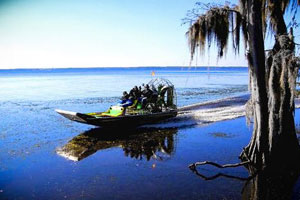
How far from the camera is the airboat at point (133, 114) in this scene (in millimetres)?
13984

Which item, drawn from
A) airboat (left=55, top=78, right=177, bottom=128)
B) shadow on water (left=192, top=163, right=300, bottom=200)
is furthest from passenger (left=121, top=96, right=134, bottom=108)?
shadow on water (left=192, top=163, right=300, bottom=200)

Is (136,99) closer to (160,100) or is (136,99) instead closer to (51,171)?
(160,100)

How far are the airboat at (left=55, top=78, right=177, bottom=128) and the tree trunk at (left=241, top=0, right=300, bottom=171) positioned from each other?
24.8ft

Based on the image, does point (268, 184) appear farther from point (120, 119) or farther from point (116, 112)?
point (116, 112)

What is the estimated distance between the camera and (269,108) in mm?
8625

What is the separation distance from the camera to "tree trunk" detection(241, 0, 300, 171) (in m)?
8.36

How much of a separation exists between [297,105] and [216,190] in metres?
16.4

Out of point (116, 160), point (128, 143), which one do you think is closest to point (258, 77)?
point (116, 160)

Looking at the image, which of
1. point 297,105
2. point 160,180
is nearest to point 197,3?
point 160,180

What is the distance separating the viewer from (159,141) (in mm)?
12969

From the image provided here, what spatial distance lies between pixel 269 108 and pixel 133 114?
27.5ft

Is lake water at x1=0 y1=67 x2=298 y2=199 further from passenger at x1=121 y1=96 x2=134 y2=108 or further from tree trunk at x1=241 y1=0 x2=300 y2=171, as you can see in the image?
passenger at x1=121 y1=96 x2=134 y2=108

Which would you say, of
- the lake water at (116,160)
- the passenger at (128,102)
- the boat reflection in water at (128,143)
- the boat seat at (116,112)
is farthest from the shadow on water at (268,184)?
the passenger at (128,102)

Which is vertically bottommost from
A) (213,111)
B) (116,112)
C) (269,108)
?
(213,111)
